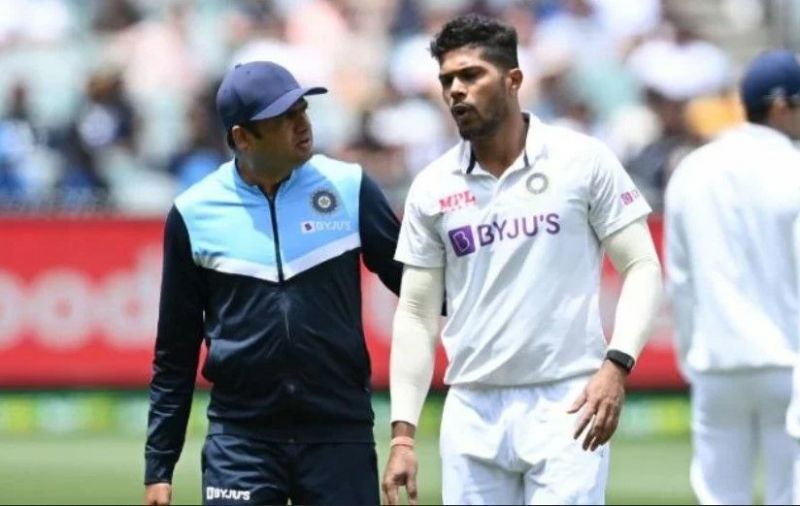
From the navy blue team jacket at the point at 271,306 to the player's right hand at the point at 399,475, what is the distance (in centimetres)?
23

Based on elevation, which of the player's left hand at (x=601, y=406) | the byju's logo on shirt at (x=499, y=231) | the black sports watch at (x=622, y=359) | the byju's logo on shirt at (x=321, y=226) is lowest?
the player's left hand at (x=601, y=406)

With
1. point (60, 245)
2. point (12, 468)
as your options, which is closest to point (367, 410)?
point (12, 468)

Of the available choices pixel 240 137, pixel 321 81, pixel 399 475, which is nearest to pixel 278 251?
pixel 240 137

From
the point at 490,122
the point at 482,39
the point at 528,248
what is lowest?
the point at 528,248

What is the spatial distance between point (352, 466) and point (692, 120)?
11238mm

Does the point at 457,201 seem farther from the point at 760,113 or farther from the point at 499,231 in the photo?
the point at 760,113

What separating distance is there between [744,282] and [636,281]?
2158mm

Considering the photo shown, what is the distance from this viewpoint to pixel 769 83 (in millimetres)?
8336

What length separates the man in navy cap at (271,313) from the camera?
6.13m

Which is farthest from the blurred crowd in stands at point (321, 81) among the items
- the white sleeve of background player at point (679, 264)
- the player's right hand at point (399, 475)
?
the player's right hand at point (399, 475)

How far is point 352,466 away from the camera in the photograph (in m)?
6.15

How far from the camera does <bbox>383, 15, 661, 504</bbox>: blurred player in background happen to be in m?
6.11

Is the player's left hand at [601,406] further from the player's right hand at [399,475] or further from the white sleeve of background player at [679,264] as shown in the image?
the white sleeve of background player at [679,264]

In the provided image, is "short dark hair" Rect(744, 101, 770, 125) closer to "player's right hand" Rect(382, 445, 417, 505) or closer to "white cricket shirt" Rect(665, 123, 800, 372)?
"white cricket shirt" Rect(665, 123, 800, 372)
